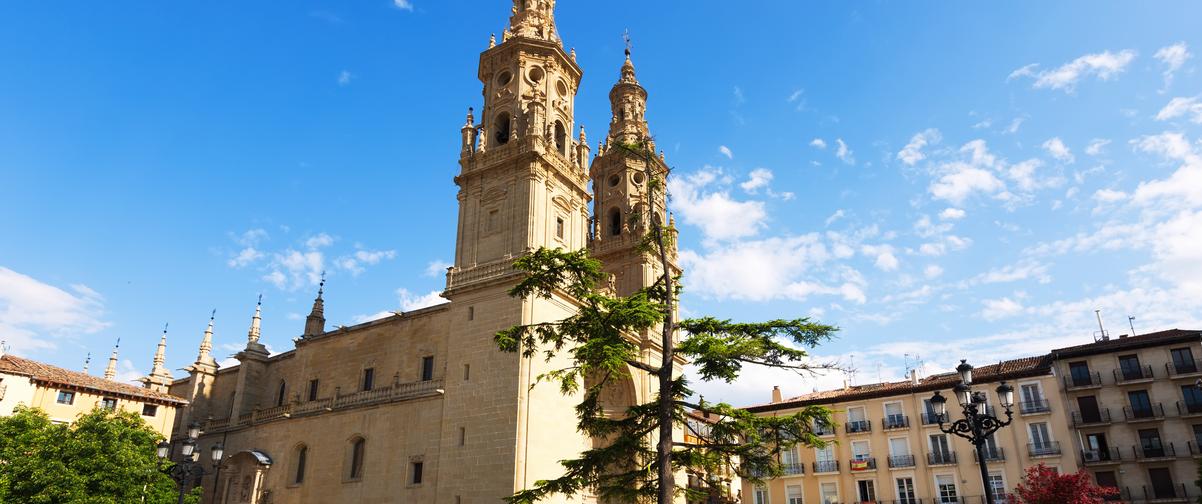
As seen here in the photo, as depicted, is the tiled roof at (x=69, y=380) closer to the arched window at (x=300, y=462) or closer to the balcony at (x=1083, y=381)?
the arched window at (x=300, y=462)

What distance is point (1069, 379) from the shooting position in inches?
1374

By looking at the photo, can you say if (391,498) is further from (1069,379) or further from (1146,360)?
(1146,360)

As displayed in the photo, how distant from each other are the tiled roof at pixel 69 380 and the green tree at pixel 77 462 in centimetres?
385

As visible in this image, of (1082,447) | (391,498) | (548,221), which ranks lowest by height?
(391,498)

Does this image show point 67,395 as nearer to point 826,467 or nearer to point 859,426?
point 826,467

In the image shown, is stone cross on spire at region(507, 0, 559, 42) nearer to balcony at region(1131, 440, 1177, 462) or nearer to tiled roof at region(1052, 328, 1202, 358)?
tiled roof at region(1052, 328, 1202, 358)

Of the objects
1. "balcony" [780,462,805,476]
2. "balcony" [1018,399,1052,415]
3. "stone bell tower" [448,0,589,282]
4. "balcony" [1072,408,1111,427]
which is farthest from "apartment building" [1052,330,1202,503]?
"stone bell tower" [448,0,589,282]

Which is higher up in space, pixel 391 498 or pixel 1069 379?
pixel 1069 379

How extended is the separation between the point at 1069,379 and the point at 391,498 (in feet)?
102

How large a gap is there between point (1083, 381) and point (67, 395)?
46.8 m

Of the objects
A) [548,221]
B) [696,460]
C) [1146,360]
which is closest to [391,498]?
[548,221]

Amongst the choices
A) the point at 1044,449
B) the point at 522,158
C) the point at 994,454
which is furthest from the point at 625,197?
the point at 1044,449

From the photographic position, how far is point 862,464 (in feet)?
122

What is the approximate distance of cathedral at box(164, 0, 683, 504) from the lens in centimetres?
2719
